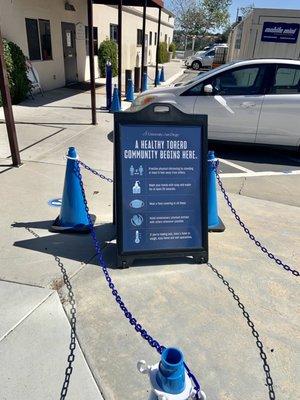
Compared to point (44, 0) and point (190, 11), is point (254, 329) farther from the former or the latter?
point (190, 11)

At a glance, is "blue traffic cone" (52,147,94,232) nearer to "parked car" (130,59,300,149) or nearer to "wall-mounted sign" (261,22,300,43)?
"parked car" (130,59,300,149)

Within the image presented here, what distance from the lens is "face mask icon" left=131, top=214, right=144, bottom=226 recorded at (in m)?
3.08

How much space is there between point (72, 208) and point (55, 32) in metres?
10.7

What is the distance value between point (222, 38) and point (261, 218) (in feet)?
239

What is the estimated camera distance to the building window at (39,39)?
36.1ft

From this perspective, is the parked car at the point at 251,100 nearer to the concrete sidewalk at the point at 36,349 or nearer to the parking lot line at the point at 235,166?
the parking lot line at the point at 235,166

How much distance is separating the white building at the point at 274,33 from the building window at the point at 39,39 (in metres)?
6.52

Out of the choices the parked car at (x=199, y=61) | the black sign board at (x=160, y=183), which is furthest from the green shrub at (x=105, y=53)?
the black sign board at (x=160, y=183)

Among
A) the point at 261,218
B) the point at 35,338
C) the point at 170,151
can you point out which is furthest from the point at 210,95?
the point at 35,338

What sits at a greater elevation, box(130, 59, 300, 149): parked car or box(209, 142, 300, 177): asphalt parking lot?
box(130, 59, 300, 149): parked car

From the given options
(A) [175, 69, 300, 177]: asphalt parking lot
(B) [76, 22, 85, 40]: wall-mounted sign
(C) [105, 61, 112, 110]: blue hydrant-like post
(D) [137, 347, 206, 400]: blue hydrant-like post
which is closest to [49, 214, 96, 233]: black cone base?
(D) [137, 347, 206, 400]: blue hydrant-like post

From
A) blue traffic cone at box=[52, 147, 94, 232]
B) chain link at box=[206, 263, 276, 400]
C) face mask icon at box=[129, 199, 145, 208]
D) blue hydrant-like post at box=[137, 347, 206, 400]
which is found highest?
blue hydrant-like post at box=[137, 347, 206, 400]

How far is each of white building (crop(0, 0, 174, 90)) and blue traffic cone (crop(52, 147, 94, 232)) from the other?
8261 mm

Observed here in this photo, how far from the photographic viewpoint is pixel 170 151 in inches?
122
